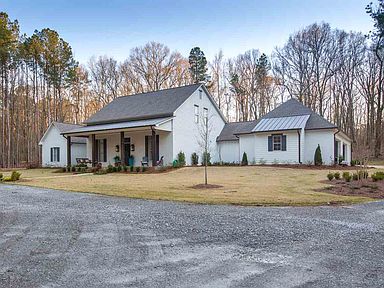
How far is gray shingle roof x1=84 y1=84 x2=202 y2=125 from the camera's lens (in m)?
24.9

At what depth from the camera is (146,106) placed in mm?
26891

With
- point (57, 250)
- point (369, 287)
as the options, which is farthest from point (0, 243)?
point (369, 287)

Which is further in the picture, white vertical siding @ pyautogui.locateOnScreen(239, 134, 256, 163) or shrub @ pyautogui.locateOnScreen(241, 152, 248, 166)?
white vertical siding @ pyautogui.locateOnScreen(239, 134, 256, 163)

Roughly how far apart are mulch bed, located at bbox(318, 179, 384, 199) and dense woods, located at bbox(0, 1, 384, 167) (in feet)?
69.8

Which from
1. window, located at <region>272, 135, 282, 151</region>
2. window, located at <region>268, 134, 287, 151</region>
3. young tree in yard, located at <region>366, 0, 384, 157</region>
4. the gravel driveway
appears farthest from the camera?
young tree in yard, located at <region>366, 0, 384, 157</region>

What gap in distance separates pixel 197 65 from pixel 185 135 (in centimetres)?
1853

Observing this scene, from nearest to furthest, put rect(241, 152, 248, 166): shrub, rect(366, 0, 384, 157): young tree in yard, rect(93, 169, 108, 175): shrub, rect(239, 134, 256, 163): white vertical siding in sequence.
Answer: rect(93, 169, 108, 175): shrub → rect(241, 152, 248, 166): shrub → rect(239, 134, 256, 163): white vertical siding → rect(366, 0, 384, 157): young tree in yard

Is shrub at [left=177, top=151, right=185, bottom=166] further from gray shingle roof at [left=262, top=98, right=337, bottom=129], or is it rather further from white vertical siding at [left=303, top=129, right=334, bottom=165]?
white vertical siding at [left=303, top=129, right=334, bottom=165]

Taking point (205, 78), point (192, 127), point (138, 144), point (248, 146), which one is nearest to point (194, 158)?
point (192, 127)

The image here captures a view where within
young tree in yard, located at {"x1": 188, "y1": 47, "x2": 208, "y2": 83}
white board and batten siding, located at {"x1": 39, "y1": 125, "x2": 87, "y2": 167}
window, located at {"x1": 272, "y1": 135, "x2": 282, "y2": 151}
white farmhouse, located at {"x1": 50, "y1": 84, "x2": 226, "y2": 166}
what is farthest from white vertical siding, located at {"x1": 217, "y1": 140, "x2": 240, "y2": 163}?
young tree in yard, located at {"x1": 188, "y1": 47, "x2": 208, "y2": 83}

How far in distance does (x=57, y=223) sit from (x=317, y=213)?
19.3ft

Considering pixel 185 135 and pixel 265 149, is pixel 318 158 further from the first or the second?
pixel 185 135

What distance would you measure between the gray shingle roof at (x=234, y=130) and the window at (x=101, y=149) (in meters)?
9.56

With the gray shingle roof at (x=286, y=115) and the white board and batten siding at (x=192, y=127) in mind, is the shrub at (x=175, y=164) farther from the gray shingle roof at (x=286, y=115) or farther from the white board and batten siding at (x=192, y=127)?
the gray shingle roof at (x=286, y=115)
